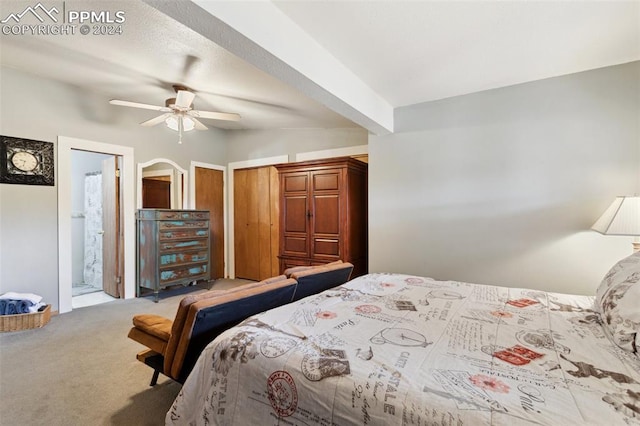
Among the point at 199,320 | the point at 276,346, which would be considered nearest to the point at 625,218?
the point at 276,346

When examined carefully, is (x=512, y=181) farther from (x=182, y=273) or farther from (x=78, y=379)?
(x=182, y=273)

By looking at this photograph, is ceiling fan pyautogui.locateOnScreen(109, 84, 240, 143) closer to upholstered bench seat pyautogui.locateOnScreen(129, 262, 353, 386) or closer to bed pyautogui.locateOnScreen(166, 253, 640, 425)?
upholstered bench seat pyautogui.locateOnScreen(129, 262, 353, 386)

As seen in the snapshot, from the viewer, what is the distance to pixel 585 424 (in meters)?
0.70

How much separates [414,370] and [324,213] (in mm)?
2637

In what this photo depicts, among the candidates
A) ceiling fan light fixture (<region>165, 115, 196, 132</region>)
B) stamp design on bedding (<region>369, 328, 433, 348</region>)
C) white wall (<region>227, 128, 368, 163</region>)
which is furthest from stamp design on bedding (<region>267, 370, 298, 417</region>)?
white wall (<region>227, 128, 368, 163</region>)

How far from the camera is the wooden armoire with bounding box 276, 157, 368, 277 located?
11.2 feet

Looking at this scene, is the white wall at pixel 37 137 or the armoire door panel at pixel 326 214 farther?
the armoire door panel at pixel 326 214

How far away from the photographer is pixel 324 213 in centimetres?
351

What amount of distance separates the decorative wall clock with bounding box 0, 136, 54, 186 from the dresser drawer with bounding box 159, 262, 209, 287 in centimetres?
173

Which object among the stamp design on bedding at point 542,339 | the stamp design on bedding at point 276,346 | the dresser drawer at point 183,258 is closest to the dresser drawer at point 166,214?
the dresser drawer at point 183,258

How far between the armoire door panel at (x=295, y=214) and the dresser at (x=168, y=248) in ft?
5.46

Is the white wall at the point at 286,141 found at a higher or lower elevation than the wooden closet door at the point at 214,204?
higher

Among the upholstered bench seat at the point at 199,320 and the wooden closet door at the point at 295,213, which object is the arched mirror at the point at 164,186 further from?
the upholstered bench seat at the point at 199,320

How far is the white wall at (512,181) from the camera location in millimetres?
2299
